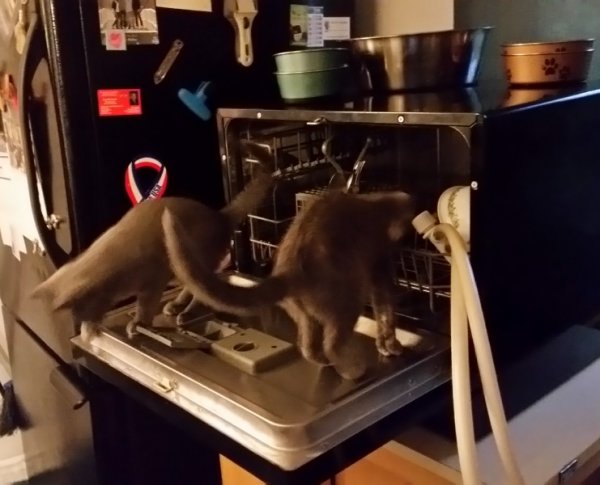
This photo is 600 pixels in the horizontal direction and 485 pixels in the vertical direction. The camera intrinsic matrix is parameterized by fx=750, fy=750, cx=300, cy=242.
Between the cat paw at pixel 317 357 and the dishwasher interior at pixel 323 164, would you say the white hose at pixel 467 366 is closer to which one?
the cat paw at pixel 317 357

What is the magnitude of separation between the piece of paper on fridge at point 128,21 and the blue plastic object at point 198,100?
9 cm

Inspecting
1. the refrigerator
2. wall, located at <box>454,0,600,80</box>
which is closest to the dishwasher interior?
the refrigerator

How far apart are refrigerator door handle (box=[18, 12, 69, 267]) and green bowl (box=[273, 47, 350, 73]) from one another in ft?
1.26

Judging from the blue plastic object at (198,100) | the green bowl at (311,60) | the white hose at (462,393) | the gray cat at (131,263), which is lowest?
the white hose at (462,393)

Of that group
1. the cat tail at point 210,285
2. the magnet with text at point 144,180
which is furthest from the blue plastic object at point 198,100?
the cat tail at point 210,285

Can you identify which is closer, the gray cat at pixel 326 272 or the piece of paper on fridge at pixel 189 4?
the gray cat at pixel 326 272

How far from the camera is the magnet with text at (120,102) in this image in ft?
3.76

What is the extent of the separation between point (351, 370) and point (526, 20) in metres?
0.84

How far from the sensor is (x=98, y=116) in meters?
1.15

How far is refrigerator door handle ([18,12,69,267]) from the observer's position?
114 cm

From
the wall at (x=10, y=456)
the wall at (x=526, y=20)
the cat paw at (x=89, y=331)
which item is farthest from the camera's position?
the wall at (x=10, y=456)

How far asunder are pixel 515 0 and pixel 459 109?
0.62 meters

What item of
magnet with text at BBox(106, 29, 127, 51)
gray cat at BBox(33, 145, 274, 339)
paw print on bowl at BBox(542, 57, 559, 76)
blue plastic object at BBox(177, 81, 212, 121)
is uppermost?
magnet with text at BBox(106, 29, 127, 51)

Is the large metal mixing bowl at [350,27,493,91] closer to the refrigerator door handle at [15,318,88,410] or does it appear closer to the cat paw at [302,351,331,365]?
the cat paw at [302,351,331,365]
